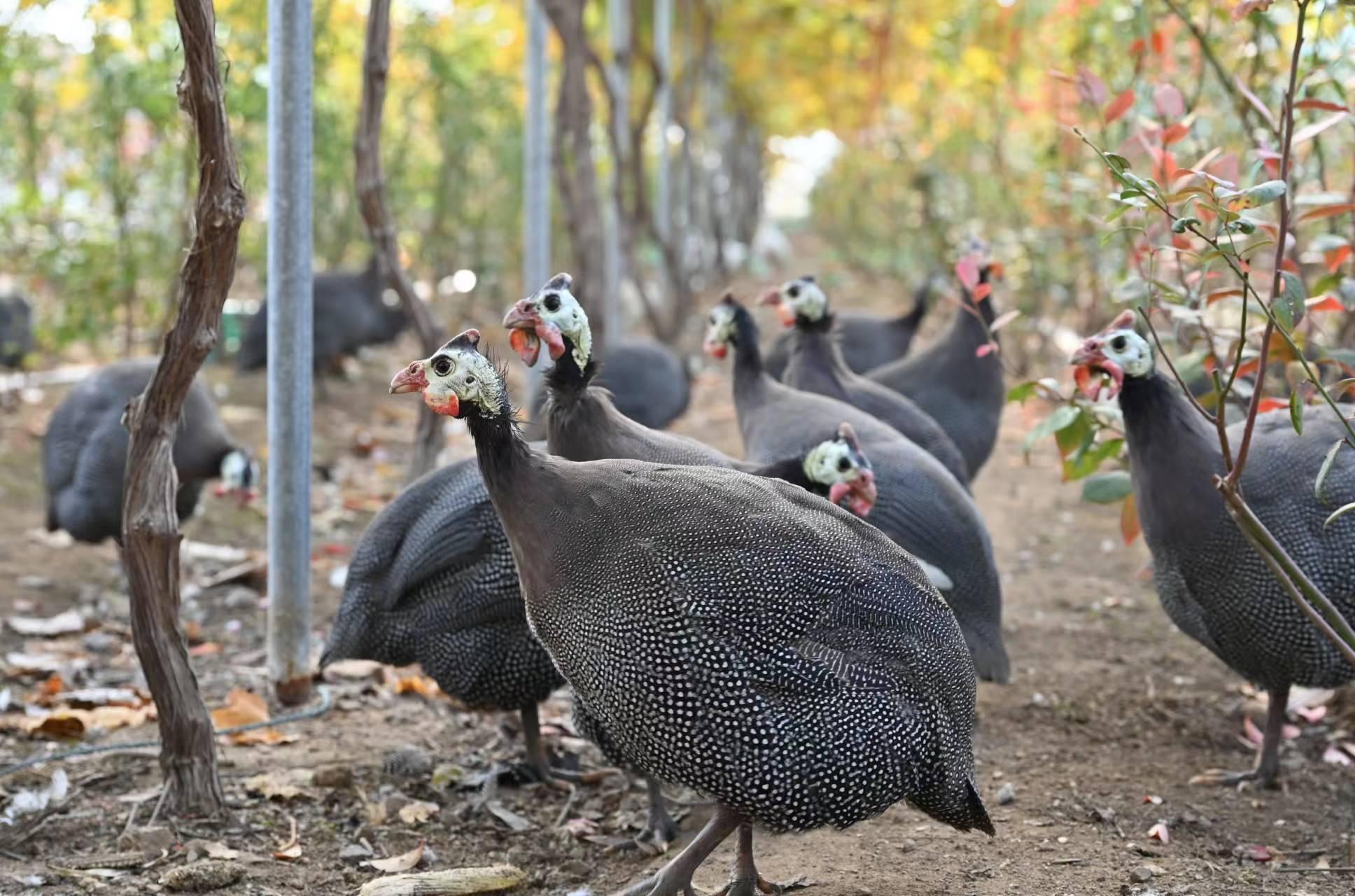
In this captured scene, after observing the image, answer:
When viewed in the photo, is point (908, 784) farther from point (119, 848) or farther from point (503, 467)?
point (119, 848)

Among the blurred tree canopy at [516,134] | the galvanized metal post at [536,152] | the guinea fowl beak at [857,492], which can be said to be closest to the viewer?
the guinea fowl beak at [857,492]

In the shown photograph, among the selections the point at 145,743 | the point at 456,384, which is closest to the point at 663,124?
the point at 145,743

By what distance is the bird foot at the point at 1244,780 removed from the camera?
166 inches

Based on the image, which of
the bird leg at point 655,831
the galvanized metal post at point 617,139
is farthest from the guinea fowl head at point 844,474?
the galvanized metal post at point 617,139

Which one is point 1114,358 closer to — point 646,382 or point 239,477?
point 239,477

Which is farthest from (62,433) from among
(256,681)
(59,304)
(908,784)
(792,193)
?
(792,193)

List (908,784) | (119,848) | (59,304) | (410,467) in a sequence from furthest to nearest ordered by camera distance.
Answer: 1. (59,304)
2. (410,467)
3. (119,848)
4. (908,784)

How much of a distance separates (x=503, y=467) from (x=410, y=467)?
316cm

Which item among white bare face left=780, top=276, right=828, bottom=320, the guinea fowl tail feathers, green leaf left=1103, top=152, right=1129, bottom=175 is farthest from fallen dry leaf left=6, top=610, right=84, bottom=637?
green leaf left=1103, top=152, right=1129, bottom=175

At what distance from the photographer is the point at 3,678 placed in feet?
16.3

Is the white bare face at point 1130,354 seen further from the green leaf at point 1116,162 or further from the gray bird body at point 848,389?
the gray bird body at point 848,389

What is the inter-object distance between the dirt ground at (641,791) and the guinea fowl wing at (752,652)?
1.36 ft

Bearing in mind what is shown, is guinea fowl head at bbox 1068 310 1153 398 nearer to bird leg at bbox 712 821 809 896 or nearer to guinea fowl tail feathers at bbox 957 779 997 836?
guinea fowl tail feathers at bbox 957 779 997 836

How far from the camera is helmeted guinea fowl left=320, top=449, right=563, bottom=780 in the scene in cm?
409
